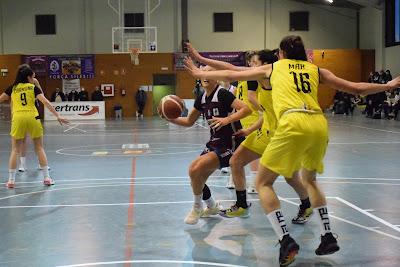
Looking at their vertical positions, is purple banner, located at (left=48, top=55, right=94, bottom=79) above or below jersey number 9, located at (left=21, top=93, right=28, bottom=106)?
above

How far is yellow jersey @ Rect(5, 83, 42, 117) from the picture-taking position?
8.72 m

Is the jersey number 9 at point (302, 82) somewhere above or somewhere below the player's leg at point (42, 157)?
above

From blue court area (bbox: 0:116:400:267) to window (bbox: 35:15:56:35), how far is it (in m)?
24.4

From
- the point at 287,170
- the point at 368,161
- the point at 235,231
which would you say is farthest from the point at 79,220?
the point at 368,161

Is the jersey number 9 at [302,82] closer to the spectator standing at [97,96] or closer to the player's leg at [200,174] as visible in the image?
the player's leg at [200,174]

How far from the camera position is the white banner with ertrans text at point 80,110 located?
31719 millimetres

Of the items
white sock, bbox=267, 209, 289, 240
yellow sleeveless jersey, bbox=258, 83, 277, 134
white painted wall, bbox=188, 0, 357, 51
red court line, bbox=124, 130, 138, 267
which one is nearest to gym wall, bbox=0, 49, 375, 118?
white painted wall, bbox=188, 0, 357, 51

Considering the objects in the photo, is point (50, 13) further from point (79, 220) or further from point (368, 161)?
point (79, 220)

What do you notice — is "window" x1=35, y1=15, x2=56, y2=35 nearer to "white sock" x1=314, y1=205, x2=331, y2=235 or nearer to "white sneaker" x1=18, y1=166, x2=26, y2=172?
"white sneaker" x1=18, y1=166, x2=26, y2=172

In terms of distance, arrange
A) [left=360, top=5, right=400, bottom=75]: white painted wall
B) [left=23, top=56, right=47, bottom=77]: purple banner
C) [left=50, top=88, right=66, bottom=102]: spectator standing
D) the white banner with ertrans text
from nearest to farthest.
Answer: [left=360, top=5, right=400, bottom=75]: white painted wall < the white banner with ertrans text < [left=50, top=88, right=66, bottom=102]: spectator standing < [left=23, top=56, right=47, bottom=77]: purple banner

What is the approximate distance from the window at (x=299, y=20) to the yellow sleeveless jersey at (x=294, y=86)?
103 feet

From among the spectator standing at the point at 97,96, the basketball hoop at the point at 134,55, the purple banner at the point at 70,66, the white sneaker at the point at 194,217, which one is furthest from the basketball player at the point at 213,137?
the purple banner at the point at 70,66

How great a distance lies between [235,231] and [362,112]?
25.4 m

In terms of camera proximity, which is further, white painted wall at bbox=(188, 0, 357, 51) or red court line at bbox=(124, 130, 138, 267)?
white painted wall at bbox=(188, 0, 357, 51)
